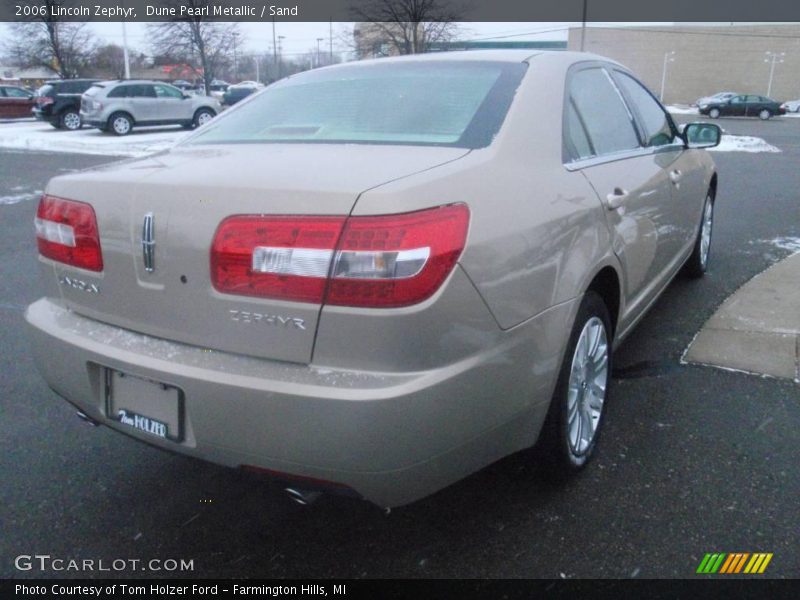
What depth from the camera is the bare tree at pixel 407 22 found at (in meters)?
22.2

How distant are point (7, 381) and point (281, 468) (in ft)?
8.12

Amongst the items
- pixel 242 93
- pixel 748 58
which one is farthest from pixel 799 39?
pixel 242 93

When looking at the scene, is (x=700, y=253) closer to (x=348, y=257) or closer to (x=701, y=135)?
(x=701, y=135)

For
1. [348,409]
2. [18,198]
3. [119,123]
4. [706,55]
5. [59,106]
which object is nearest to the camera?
[348,409]

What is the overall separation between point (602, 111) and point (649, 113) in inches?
35.4

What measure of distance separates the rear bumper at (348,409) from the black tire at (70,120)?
23252mm

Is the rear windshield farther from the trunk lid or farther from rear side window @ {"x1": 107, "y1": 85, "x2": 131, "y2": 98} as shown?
rear side window @ {"x1": 107, "y1": 85, "x2": 131, "y2": 98}

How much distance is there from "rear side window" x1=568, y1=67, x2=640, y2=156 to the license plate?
6.23 feet

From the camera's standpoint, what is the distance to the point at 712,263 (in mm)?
6000

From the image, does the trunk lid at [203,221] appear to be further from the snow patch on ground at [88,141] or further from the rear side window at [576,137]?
the snow patch on ground at [88,141]

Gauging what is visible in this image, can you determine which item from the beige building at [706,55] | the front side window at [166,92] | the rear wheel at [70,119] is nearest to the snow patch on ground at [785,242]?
the front side window at [166,92]

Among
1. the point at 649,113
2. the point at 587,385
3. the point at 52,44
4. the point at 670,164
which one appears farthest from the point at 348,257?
A: the point at 52,44

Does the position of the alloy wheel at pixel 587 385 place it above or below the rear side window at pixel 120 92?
below

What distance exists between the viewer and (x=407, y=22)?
22.9 m
